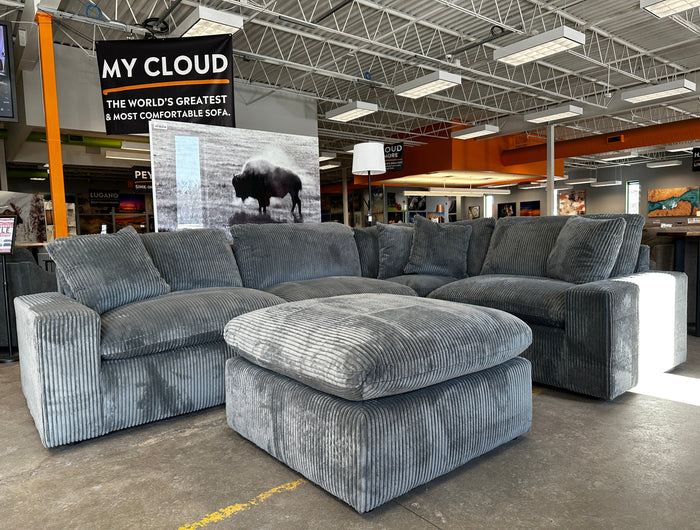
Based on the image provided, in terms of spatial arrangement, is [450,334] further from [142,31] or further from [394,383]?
[142,31]

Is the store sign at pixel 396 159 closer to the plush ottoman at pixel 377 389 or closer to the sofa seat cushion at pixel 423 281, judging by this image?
the sofa seat cushion at pixel 423 281

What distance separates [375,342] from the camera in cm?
158

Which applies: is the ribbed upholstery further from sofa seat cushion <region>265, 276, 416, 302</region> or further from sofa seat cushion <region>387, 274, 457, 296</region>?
sofa seat cushion <region>387, 274, 457, 296</region>

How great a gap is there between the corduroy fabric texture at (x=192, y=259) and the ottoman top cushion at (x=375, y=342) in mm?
979

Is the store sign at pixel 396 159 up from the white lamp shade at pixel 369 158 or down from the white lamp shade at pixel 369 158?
up

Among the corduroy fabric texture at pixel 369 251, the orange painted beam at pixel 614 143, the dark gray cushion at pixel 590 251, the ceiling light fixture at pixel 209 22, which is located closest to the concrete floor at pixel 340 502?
the dark gray cushion at pixel 590 251

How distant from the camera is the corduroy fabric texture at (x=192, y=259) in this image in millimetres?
2930

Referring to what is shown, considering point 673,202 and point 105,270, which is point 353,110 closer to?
point 105,270

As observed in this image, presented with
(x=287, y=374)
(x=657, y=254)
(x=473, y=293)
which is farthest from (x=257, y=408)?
(x=657, y=254)

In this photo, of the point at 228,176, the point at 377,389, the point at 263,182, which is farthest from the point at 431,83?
the point at 377,389

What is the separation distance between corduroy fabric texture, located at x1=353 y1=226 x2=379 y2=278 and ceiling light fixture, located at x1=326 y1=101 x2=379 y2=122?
5885 millimetres

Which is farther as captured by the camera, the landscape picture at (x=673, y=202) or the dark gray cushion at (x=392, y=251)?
the landscape picture at (x=673, y=202)

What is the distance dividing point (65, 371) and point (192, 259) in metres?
1.10

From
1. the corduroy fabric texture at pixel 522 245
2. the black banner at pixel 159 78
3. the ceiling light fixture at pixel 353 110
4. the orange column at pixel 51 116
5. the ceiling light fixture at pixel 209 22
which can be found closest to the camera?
the corduroy fabric texture at pixel 522 245
